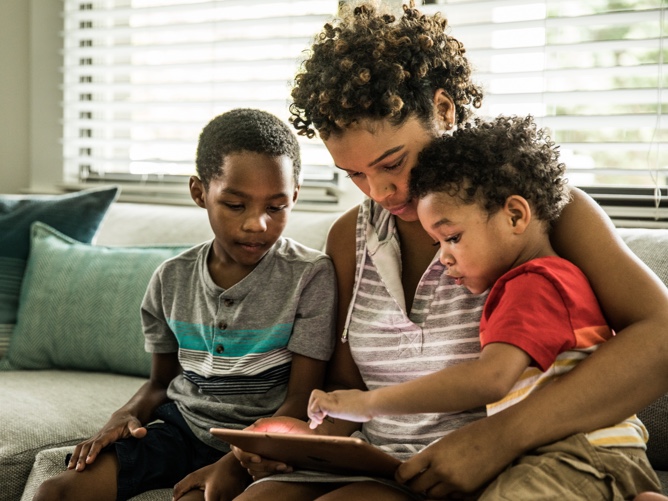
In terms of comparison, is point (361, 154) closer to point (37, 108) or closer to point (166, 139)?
point (166, 139)

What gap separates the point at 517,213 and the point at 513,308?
0.62ft

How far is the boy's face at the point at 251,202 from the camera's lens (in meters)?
1.63

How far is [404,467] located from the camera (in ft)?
4.03

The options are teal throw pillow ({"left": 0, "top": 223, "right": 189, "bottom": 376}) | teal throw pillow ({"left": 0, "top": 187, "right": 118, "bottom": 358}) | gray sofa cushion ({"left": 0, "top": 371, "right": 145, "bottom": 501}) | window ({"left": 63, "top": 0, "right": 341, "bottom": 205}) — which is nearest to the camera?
gray sofa cushion ({"left": 0, "top": 371, "right": 145, "bottom": 501})

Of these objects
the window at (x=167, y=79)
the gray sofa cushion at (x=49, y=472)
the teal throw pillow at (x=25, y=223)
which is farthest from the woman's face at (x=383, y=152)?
the teal throw pillow at (x=25, y=223)

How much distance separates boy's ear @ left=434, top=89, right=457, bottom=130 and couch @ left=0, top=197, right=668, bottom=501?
0.53m

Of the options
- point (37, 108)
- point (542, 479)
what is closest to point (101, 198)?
point (37, 108)

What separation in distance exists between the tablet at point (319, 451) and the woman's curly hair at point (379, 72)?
1.79 ft

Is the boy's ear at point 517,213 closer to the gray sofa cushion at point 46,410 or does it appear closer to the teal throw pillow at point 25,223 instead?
the gray sofa cushion at point 46,410

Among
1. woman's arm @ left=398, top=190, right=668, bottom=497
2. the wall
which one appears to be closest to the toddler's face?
woman's arm @ left=398, top=190, right=668, bottom=497

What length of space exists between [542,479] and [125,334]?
1380 millimetres

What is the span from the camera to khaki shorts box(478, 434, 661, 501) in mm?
1117

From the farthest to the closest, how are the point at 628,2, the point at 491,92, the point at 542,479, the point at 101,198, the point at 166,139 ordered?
the point at 166,139 < the point at 101,198 < the point at 491,92 < the point at 628,2 < the point at 542,479

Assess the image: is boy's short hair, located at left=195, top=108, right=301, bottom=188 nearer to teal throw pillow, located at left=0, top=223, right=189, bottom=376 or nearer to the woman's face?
the woman's face
